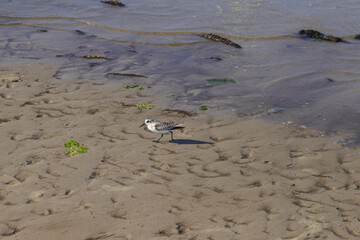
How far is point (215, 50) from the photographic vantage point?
13.7 m

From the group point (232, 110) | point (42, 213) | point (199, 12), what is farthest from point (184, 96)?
point (199, 12)

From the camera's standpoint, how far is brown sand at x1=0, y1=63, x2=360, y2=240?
17.6 ft

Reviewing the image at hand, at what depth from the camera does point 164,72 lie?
11734 millimetres

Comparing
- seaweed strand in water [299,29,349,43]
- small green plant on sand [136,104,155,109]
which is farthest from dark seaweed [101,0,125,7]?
small green plant on sand [136,104,155,109]

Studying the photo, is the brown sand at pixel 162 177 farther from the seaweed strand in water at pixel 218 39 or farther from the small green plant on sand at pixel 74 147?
the seaweed strand in water at pixel 218 39

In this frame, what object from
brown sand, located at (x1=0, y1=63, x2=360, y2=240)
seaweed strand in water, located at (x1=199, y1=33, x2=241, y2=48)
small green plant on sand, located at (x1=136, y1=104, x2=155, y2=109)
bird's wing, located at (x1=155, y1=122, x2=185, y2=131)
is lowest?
brown sand, located at (x1=0, y1=63, x2=360, y2=240)

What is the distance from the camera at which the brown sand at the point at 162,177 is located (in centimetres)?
535

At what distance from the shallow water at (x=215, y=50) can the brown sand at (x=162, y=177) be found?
1.26 metres

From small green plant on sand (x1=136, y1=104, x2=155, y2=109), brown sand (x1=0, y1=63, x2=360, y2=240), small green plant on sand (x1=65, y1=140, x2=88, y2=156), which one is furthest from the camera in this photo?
small green plant on sand (x1=136, y1=104, x2=155, y2=109)

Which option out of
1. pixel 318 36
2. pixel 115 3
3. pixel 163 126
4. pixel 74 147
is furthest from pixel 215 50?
pixel 74 147

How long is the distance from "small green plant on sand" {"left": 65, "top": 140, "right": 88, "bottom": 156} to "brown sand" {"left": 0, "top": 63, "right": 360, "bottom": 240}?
0.15 meters

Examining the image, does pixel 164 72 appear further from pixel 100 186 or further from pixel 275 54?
pixel 100 186

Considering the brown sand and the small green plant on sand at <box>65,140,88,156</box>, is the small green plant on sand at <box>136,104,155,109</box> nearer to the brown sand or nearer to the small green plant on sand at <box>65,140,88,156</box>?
the brown sand

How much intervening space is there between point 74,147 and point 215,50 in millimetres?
7261
